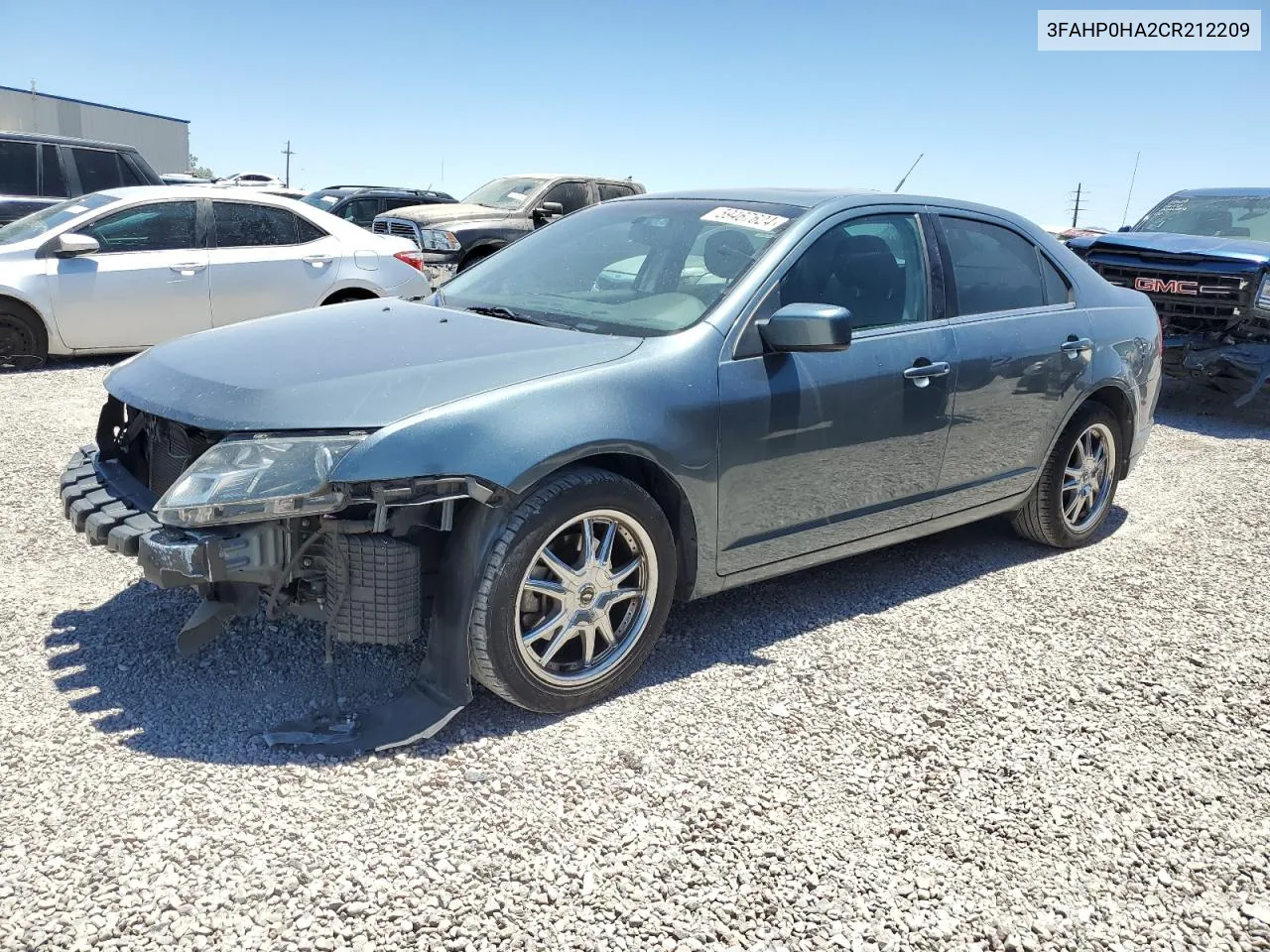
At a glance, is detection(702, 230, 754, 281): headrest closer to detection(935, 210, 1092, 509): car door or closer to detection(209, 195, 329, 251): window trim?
detection(935, 210, 1092, 509): car door

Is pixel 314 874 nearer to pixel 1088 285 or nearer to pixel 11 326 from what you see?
pixel 1088 285

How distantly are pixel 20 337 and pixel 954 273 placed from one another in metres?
7.20

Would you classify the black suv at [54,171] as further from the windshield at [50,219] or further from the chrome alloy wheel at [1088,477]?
the chrome alloy wheel at [1088,477]

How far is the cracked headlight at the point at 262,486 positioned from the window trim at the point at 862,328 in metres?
1.36

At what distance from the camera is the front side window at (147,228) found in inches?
333

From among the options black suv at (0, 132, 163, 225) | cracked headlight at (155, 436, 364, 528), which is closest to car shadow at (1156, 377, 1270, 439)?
cracked headlight at (155, 436, 364, 528)

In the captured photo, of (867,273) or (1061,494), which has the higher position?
(867,273)

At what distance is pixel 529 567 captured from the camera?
124 inches

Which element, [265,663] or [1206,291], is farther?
[1206,291]

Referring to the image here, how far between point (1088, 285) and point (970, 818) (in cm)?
316

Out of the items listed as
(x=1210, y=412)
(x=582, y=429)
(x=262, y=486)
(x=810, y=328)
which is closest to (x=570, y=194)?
(x=1210, y=412)

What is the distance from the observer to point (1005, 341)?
4500mm

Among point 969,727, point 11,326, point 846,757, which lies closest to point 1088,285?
point 969,727

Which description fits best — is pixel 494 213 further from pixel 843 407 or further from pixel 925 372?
pixel 843 407
